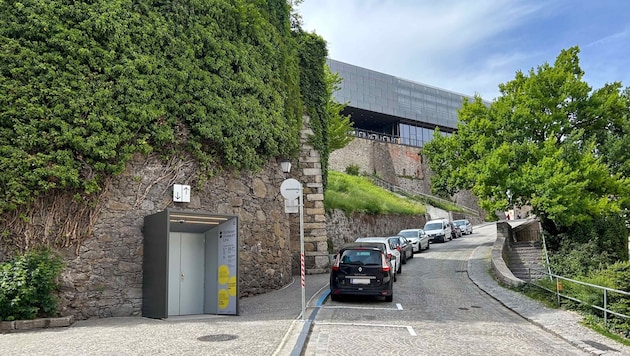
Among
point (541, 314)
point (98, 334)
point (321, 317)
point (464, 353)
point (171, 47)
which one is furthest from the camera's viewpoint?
point (171, 47)

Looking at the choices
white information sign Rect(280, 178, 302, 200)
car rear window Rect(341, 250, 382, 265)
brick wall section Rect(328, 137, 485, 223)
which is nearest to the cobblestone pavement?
car rear window Rect(341, 250, 382, 265)

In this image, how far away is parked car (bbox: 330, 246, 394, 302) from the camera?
44.7 ft

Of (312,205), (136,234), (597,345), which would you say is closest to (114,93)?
(136,234)

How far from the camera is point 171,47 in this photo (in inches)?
520

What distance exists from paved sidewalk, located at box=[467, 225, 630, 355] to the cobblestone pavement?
0.02 m

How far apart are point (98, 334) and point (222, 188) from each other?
6.05 meters

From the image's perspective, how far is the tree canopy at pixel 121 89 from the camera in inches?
420

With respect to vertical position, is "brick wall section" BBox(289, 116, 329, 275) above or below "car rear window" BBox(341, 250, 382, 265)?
above

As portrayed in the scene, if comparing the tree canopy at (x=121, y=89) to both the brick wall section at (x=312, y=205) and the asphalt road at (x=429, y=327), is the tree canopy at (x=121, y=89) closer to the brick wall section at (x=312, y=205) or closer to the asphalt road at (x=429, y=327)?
the asphalt road at (x=429, y=327)

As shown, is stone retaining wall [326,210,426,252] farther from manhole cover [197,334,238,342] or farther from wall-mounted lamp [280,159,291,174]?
manhole cover [197,334,238,342]

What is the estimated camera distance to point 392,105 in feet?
183

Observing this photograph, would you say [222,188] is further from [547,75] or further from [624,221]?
[624,221]

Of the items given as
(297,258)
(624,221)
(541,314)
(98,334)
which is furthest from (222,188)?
(624,221)

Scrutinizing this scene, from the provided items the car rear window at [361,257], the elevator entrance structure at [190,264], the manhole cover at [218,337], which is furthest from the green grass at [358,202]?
the manhole cover at [218,337]
